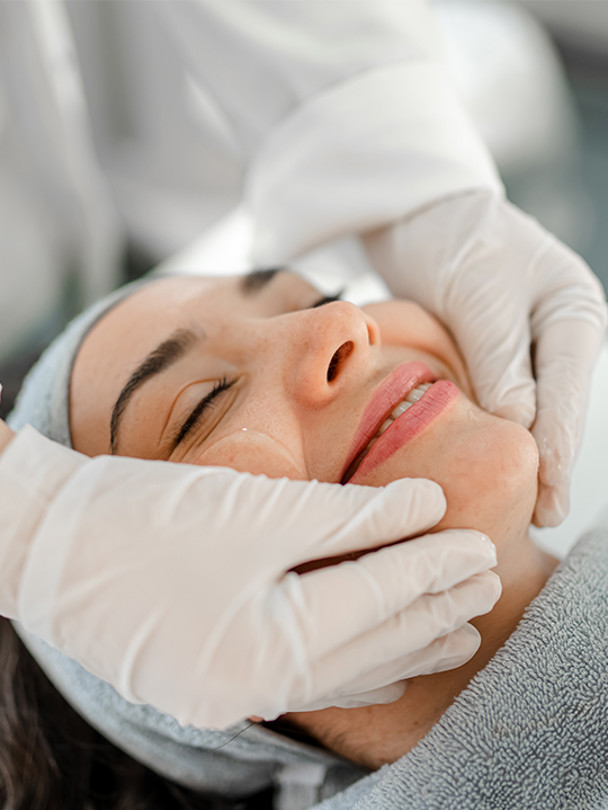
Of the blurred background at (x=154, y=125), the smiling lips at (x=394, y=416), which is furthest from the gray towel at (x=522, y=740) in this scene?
the blurred background at (x=154, y=125)

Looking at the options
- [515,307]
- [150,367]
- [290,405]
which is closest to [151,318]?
[150,367]

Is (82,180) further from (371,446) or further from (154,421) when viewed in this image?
(371,446)

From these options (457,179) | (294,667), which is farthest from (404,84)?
(294,667)

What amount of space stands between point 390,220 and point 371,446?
0.69 meters

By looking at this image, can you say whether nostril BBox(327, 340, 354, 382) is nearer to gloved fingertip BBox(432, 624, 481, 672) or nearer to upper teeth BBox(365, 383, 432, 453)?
upper teeth BBox(365, 383, 432, 453)

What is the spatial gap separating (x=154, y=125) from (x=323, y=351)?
5.67ft

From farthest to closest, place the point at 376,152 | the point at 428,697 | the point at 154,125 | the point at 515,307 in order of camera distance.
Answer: the point at 154,125 → the point at 376,152 → the point at 515,307 → the point at 428,697

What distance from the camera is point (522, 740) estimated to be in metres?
0.76

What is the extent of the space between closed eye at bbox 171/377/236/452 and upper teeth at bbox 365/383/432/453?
20 centimetres

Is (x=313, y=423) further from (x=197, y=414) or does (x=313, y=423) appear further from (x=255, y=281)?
(x=255, y=281)

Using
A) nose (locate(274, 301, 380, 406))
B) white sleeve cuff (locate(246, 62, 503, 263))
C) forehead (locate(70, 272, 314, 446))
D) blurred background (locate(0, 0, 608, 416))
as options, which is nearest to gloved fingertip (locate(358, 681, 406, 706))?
nose (locate(274, 301, 380, 406))

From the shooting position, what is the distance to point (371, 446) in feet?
2.66

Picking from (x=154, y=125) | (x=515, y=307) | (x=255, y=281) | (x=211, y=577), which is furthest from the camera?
(x=154, y=125)

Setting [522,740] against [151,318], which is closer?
[522,740]
